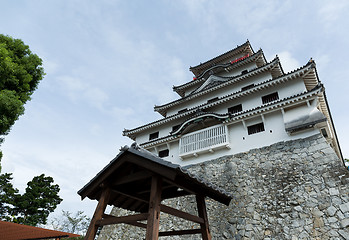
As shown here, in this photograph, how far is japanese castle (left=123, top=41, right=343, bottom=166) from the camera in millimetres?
11297

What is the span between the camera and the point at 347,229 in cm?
705

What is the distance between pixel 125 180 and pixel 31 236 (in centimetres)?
1043

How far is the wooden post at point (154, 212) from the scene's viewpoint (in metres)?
3.83

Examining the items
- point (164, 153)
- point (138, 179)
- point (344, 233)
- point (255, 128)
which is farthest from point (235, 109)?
point (138, 179)

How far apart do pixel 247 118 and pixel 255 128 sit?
772 mm

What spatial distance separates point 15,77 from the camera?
9336 mm

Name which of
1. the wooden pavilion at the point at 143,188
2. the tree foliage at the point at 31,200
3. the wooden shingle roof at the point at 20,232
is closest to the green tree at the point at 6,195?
the tree foliage at the point at 31,200

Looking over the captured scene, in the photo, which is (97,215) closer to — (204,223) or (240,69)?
(204,223)

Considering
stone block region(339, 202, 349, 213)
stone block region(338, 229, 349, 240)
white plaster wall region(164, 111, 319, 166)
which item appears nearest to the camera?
stone block region(338, 229, 349, 240)

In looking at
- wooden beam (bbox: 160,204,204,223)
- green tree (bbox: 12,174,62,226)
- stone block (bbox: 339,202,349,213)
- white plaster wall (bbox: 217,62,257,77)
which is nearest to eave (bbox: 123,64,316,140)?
white plaster wall (bbox: 217,62,257,77)

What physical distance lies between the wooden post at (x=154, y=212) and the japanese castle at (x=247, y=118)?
884cm

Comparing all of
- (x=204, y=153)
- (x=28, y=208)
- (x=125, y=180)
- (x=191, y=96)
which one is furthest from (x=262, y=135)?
(x=28, y=208)

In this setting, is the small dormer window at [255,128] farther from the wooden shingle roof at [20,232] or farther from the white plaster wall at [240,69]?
the wooden shingle roof at [20,232]

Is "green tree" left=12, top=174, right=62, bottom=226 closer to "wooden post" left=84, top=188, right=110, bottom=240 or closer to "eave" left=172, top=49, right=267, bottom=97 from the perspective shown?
"eave" left=172, top=49, right=267, bottom=97
